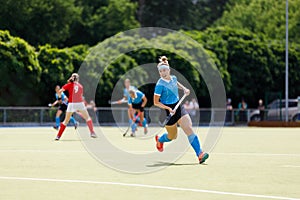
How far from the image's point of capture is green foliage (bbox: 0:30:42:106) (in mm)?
40469

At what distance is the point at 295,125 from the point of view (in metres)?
40.5

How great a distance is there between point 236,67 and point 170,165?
41294 millimetres

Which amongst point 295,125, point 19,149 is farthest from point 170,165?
point 295,125

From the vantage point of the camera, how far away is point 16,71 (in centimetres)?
4059

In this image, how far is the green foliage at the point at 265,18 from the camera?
6718 cm

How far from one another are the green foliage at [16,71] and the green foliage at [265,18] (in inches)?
1206

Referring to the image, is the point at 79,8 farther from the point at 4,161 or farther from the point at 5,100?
the point at 4,161

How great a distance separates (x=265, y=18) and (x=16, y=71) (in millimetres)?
36130

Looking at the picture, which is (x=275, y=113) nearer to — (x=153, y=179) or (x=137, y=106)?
(x=137, y=106)

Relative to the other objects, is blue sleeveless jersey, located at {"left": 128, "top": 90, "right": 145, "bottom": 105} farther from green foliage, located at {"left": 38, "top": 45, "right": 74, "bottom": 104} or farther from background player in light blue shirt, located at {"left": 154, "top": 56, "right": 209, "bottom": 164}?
green foliage, located at {"left": 38, "top": 45, "right": 74, "bottom": 104}

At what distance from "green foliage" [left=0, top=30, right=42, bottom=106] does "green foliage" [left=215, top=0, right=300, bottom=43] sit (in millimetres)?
30630

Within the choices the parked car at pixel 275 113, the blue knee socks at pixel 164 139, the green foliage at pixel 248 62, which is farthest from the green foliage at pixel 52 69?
the blue knee socks at pixel 164 139

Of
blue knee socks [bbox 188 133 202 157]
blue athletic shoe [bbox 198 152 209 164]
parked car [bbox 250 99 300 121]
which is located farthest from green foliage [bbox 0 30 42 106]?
blue athletic shoe [bbox 198 152 209 164]

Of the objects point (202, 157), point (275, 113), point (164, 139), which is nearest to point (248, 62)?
point (275, 113)
